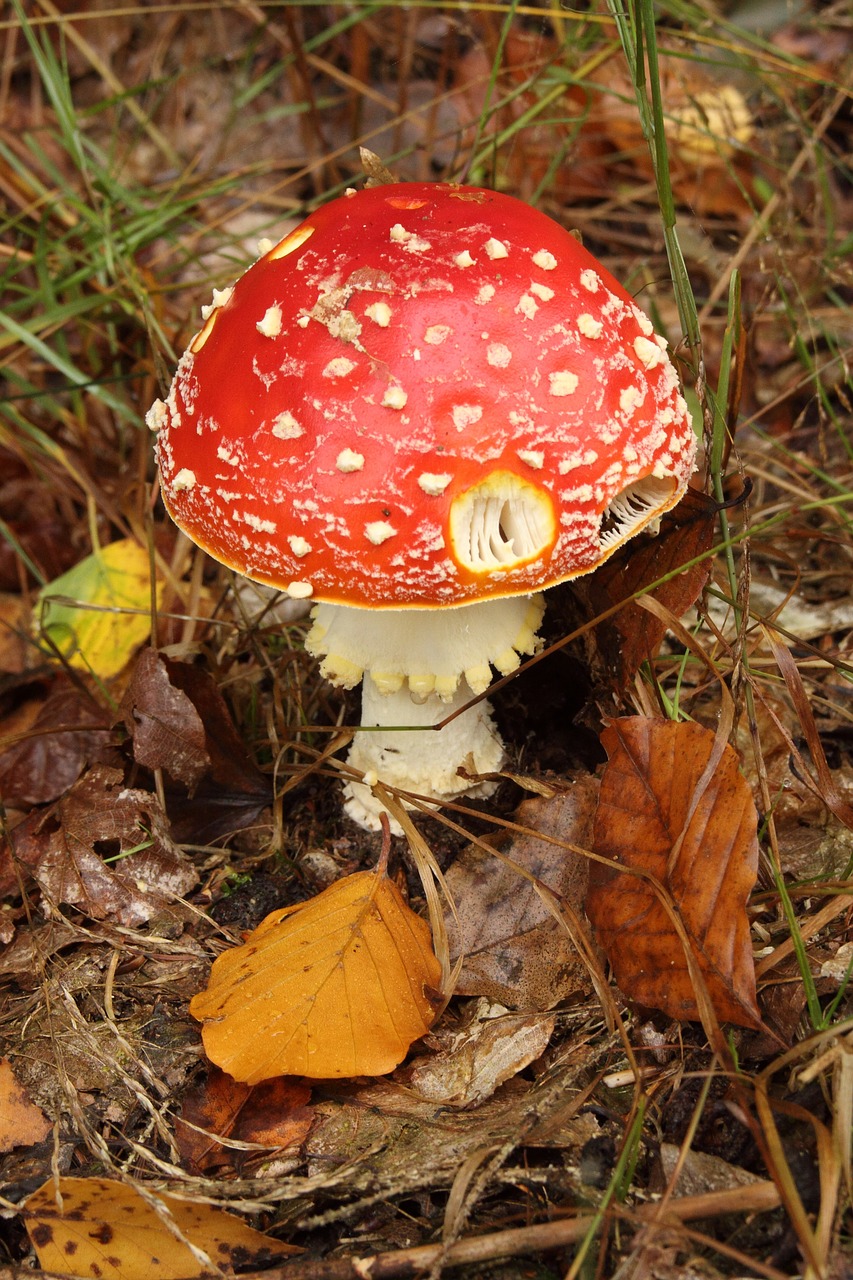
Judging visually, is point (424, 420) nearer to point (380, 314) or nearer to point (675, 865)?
point (380, 314)

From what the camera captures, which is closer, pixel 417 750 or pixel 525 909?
pixel 525 909

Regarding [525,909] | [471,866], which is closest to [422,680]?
[471,866]

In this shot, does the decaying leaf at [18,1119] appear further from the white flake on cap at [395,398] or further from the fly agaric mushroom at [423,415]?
the white flake on cap at [395,398]

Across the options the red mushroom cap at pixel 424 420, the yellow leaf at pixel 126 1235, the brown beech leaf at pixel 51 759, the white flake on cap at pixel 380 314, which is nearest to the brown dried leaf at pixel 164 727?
the brown beech leaf at pixel 51 759

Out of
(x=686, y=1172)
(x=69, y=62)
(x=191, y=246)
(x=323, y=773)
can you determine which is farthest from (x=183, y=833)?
(x=69, y=62)

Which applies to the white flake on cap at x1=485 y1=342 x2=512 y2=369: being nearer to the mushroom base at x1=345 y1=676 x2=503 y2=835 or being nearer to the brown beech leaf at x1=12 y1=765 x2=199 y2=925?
the mushroom base at x1=345 y1=676 x2=503 y2=835

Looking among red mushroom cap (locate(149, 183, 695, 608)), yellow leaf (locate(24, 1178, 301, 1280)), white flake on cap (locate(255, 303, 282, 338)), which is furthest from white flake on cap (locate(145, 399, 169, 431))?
yellow leaf (locate(24, 1178, 301, 1280))

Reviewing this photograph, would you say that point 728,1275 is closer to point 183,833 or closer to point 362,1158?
point 362,1158
